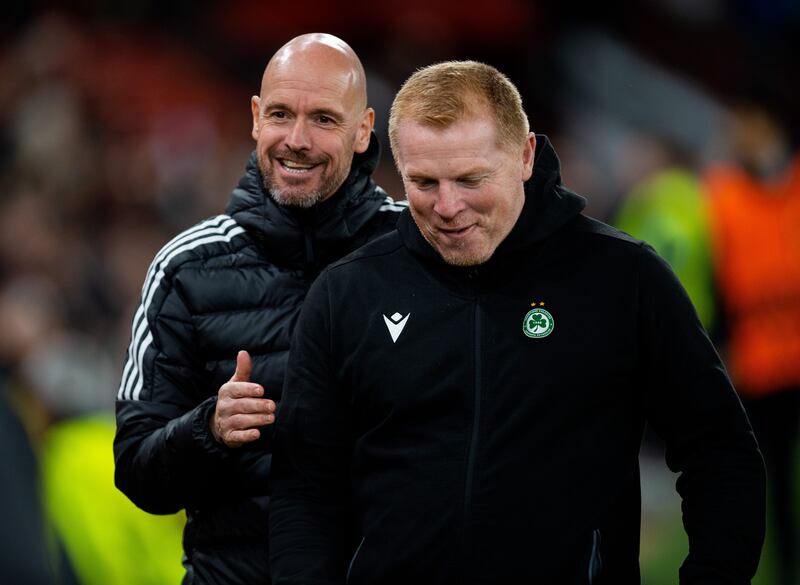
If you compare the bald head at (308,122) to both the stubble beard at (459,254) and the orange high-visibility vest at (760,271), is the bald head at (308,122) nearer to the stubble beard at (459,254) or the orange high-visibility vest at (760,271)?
the stubble beard at (459,254)

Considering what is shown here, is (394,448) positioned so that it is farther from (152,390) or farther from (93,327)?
(93,327)

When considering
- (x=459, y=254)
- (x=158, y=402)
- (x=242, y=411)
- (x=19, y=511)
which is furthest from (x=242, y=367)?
(x=19, y=511)

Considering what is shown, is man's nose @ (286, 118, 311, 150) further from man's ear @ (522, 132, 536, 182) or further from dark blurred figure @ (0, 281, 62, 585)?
dark blurred figure @ (0, 281, 62, 585)

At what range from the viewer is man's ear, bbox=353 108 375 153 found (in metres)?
2.76

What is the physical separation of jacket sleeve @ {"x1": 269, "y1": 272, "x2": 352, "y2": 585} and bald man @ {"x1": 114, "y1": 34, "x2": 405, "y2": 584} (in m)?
0.15

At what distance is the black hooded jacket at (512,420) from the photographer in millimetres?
2180

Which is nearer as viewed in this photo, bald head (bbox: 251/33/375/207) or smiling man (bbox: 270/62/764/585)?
smiling man (bbox: 270/62/764/585)

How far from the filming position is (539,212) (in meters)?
2.30

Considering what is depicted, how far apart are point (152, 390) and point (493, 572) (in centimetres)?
79

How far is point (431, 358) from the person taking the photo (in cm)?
224

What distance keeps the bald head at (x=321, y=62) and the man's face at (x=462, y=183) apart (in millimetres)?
495

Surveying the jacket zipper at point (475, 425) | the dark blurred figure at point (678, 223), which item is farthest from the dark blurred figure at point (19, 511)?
the dark blurred figure at point (678, 223)

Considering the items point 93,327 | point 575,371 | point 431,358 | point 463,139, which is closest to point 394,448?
point 431,358

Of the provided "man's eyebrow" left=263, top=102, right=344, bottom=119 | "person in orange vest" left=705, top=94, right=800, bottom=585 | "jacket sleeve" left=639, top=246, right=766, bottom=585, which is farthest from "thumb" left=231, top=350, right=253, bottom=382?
"person in orange vest" left=705, top=94, right=800, bottom=585
